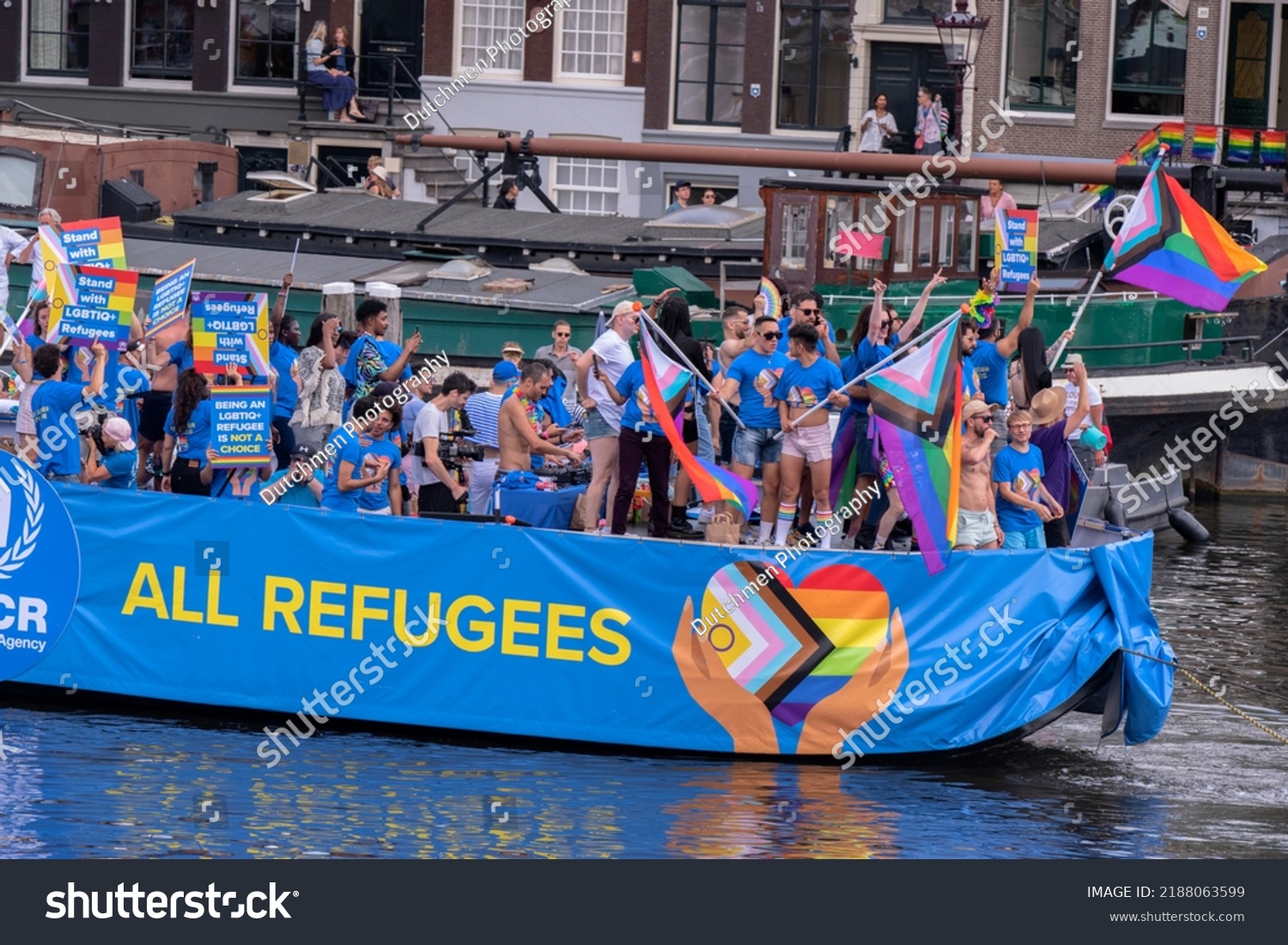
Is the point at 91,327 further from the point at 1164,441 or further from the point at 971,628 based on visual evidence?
the point at 1164,441

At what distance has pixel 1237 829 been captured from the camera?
10.7 meters

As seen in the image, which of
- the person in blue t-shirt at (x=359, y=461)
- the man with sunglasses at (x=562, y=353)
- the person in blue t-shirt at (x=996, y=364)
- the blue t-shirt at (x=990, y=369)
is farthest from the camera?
the man with sunglasses at (x=562, y=353)

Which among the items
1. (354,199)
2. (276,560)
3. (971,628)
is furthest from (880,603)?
(354,199)

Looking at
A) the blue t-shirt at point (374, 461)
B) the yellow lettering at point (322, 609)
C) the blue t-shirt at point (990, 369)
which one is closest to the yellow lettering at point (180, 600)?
the yellow lettering at point (322, 609)

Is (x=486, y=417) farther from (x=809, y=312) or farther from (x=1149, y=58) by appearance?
(x=1149, y=58)

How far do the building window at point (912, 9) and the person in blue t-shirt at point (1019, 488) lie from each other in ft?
78.8

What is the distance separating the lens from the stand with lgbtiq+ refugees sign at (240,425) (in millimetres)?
12344

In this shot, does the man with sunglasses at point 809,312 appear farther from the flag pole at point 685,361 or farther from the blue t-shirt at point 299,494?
the blue t-shirt at point 299,494

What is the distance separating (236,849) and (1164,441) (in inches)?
669

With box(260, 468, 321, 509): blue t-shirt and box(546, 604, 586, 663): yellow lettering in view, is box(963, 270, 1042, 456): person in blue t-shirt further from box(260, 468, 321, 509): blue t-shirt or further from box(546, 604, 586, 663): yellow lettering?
box(260, 468, 321, 509): blue t-shirt

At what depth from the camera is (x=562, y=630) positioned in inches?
455

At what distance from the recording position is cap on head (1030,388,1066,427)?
44.5 ft

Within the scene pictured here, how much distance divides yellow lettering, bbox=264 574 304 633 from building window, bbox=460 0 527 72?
26253mm
